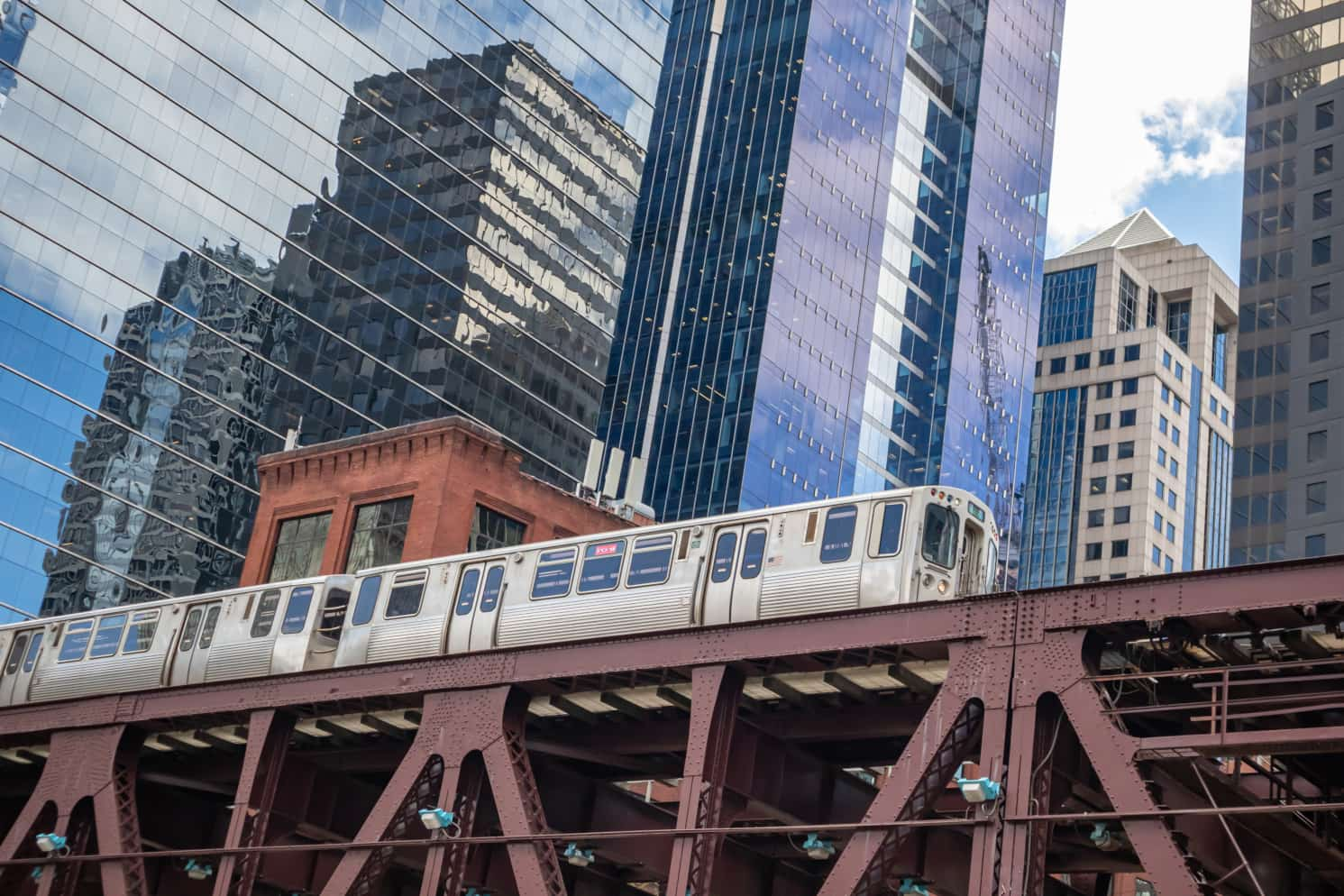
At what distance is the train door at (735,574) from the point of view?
28875mm

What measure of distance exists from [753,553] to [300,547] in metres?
26.5

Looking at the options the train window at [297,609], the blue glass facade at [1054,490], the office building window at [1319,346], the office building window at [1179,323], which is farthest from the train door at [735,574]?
the office building window at [1179,323]

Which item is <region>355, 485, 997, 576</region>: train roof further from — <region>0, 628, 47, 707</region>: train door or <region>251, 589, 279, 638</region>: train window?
<region>0, 628, 47, 707</region>: train door

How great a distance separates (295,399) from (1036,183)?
2780 inches

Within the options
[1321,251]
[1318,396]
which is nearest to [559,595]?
[1318,396]

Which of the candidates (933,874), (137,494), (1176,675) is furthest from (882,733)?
(137,494)

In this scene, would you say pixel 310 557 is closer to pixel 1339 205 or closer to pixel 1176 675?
pixel 1176 675

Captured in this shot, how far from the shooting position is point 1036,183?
145 metres

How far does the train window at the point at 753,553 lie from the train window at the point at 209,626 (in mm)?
14304

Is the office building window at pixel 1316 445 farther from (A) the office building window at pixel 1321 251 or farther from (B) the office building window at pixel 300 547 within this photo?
(B) the office building window at pixel 300 547

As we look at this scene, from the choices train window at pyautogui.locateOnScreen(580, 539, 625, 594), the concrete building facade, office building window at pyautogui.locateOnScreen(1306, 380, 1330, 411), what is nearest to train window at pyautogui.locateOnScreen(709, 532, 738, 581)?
train window at pyautogui.locateOnScreen(580, 539, 625, 594)

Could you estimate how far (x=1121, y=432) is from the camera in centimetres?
15088

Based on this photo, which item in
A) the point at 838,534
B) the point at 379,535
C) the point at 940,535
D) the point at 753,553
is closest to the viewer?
the point at 940,535

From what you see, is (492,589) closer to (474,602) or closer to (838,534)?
(474,602)
